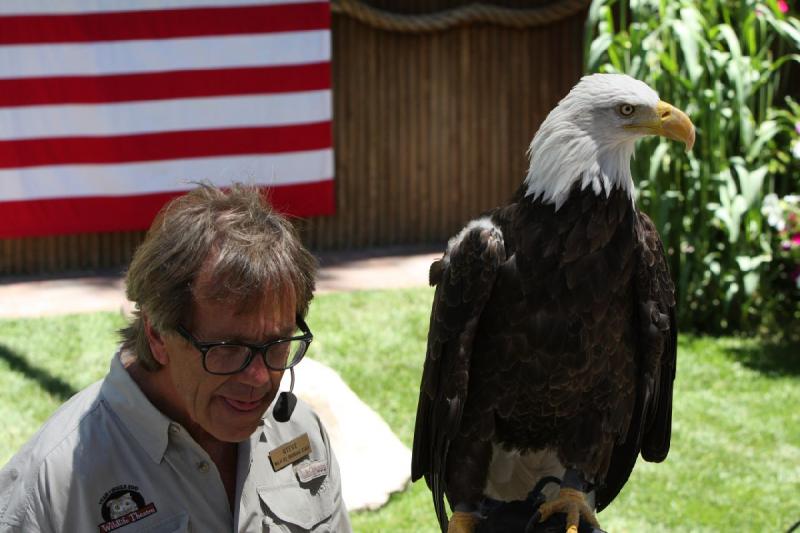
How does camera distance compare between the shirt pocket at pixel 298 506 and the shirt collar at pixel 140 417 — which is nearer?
the shirt collar at pixel 140 417

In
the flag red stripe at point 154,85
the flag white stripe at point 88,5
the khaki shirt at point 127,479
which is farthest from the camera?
the flag red stripe at point 154,85

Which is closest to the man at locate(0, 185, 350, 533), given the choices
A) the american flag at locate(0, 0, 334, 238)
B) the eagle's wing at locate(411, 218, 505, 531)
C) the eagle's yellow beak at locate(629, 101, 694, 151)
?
the eagle's wing at locate(411, 218, 505, 531)

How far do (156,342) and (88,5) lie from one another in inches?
206

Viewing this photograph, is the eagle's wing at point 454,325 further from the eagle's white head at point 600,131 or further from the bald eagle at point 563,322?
the eagle's white head at point 600,131

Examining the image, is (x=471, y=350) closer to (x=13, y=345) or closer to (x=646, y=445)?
(x=646, y=445)

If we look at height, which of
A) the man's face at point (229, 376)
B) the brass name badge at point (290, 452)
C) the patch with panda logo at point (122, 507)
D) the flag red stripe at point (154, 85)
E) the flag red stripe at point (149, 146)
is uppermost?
the man's face at point (229, 376)

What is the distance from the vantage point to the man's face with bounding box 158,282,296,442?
1824mm

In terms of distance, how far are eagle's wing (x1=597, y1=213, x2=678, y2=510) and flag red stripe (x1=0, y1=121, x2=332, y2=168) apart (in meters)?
4.59

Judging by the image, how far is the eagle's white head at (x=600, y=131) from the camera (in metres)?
2.54

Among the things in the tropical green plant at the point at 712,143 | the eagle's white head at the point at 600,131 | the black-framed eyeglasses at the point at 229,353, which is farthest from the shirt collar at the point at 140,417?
the tropical green plant at the point at 712,143

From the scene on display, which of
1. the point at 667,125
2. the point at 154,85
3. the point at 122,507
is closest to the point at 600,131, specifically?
the point at 667,125

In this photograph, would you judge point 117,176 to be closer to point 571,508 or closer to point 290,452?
point 571,508

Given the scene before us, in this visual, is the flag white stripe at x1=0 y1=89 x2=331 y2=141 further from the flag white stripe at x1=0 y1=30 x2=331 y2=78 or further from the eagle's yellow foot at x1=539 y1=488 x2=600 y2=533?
the eagle's yellow foot at x1=539 y1=488 x2=600 y2=533

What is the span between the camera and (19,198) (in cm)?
670
